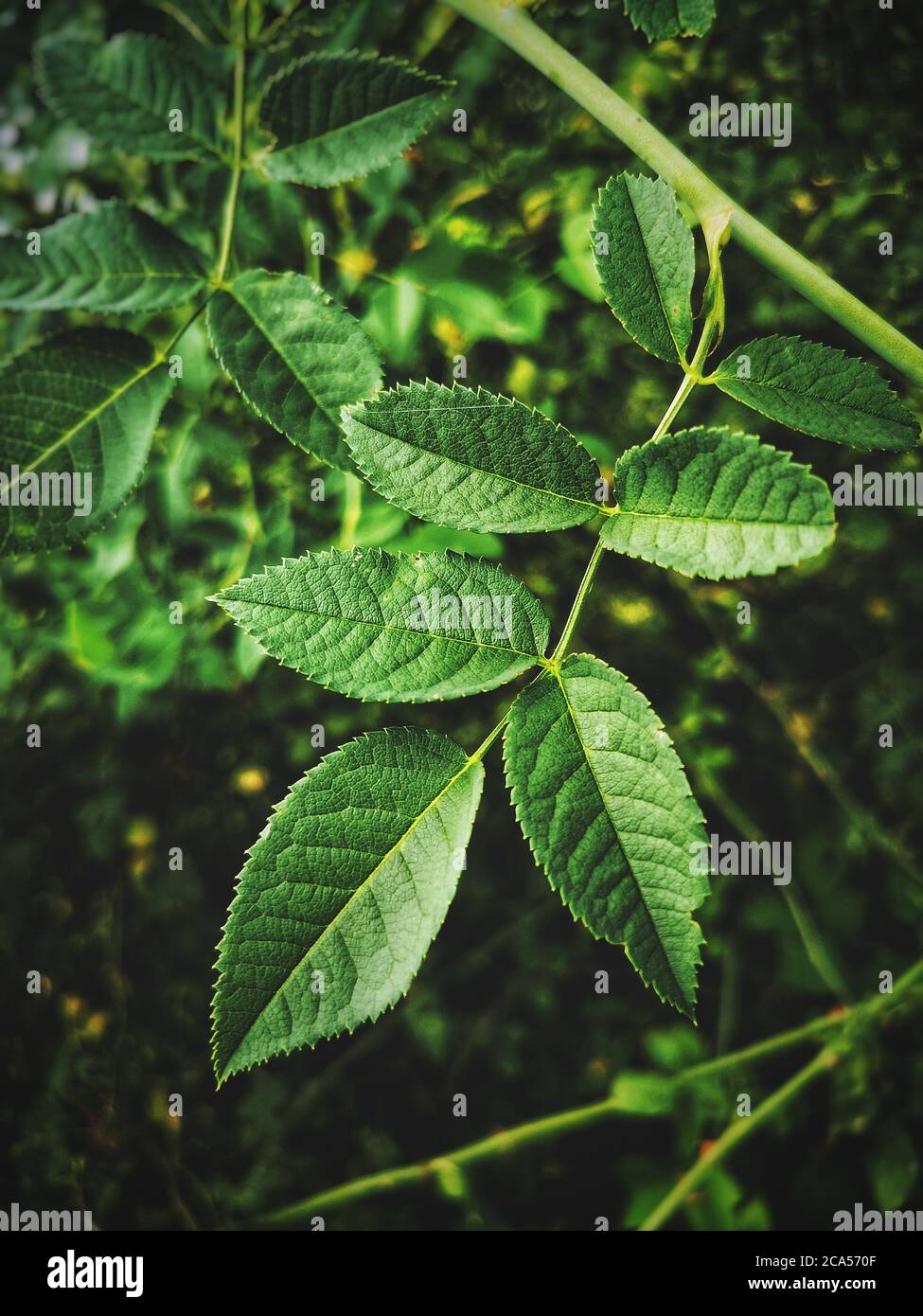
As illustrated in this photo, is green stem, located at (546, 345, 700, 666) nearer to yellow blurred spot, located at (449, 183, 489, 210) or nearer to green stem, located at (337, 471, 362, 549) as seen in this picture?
green stem, located at (337, 471, 362, 549)

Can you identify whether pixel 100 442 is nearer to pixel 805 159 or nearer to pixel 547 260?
pixel 547 260

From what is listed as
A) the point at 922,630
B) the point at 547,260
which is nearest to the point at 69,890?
the point at 547,260

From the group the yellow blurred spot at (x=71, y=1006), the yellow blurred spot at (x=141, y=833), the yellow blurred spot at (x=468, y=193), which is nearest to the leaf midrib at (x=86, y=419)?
the yellow blurred spot at (x=468, y=193)

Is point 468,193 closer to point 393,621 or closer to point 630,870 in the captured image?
point 393,621
